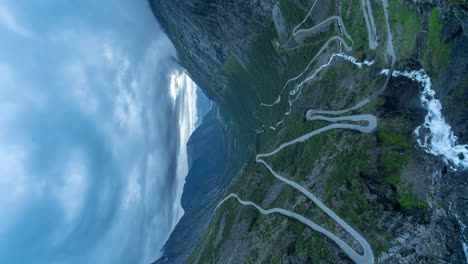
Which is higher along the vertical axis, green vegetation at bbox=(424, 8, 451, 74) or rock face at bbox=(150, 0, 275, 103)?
rock face at bbox=(150, 0, 275, 103)

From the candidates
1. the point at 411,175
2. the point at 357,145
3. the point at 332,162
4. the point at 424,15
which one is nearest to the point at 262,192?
the point at 332,162

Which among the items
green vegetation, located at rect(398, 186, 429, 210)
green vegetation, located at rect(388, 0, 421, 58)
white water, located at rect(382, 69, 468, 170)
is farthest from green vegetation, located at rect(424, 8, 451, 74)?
green vegetation, located at rect(398, 186, 429, 210)

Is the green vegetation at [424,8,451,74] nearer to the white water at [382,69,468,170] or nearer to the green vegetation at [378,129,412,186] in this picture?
the white water at [382,69,468,170]

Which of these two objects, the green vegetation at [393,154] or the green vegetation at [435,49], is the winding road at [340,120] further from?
the green vegetation at [435,49]

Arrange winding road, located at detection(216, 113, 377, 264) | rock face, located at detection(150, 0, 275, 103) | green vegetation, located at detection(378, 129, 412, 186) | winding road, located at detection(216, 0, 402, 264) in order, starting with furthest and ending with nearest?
rock face, located at detection(150, 0, 275, 103), winding road, located at detection(216, 0, 402, 264), green vegetation, located at detection(378, 129, 412, 186), winding road, located at detection(216, 113, 377, 264)

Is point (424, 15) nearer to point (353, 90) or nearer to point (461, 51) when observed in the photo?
point (461, 51)

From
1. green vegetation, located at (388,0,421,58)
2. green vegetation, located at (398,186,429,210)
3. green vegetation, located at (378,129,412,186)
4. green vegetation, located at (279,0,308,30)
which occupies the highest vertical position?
green vegetation, located at (279,0,308,30)

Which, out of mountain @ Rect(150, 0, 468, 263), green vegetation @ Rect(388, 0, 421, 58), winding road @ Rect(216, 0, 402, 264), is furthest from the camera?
winding road @ Rect(216, 0, 402, 264)

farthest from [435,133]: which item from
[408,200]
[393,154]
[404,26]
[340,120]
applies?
[404,26]
